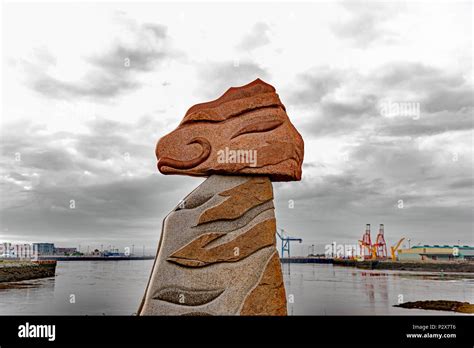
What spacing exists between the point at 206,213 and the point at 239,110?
7.11 ft

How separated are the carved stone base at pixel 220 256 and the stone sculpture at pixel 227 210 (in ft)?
0.06

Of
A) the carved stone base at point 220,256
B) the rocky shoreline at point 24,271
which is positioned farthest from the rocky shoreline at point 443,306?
the rocky shoreline at point 24,271

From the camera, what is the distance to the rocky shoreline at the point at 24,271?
33062 mm

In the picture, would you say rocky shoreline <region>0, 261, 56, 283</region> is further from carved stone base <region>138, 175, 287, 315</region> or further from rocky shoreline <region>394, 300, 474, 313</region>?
carved stone base <region>138, 175, 287, 315</region>

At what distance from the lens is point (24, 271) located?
35562 mm

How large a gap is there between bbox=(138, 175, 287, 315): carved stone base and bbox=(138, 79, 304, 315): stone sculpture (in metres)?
0.02

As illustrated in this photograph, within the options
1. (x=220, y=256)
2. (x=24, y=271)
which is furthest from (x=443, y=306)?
(x=24, y=271)

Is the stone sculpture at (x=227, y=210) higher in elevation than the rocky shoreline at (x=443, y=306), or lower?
higher

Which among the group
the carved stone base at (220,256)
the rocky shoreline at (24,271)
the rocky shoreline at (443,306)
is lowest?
the rocky shoreline at (443,306)

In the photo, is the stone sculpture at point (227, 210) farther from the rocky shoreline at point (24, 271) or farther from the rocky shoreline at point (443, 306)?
the rocky shoreline at point (24, 271)

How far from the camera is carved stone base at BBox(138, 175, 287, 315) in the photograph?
27.4ft

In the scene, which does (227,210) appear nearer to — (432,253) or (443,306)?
(443,306)

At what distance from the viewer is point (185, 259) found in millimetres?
8531
